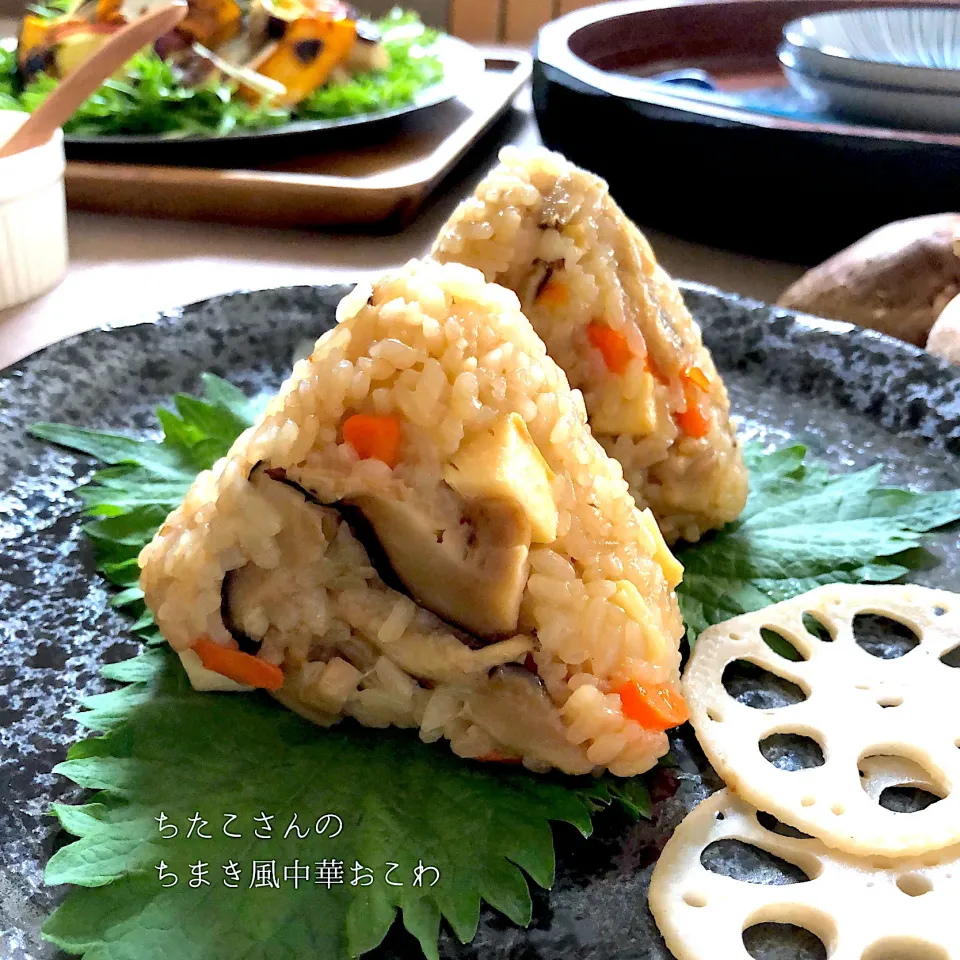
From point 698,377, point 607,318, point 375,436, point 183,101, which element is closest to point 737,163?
point 698,377

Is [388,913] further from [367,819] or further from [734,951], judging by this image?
[734,951]

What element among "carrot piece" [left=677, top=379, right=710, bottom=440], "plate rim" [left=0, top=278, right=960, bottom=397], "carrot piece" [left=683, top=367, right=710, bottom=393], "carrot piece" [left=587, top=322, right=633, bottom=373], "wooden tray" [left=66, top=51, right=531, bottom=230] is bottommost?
"wooden tray" [left=66, top=51, right=531, bottom=230]

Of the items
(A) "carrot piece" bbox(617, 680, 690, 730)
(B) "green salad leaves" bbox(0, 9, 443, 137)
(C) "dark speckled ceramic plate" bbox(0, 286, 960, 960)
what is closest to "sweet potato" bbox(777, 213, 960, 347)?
(C) "dark speckled ceramic plate" bbox(0, 286, 960, 960)

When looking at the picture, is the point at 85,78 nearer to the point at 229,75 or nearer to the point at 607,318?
the point at 229,75

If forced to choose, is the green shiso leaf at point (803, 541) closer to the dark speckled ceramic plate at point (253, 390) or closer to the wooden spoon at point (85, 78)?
the dark speckled ceramic plate at point (253, 390)

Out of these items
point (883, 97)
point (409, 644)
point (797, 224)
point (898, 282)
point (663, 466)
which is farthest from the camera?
point (883, 97)

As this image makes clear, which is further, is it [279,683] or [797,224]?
[797,224]

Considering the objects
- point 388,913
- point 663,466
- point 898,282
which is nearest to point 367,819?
point 388,913

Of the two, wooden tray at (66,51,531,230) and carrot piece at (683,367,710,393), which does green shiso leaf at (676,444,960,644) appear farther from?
wooden tray at (66,51,531,230)
